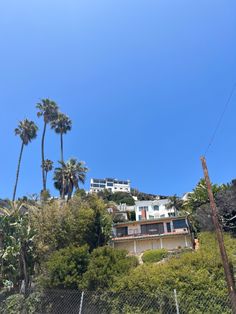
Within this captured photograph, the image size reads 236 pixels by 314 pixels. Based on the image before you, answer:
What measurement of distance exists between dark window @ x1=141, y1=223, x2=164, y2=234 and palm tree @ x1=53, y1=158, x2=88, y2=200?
13.2 meters

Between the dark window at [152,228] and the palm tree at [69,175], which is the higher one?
the palm tree at [69,175]

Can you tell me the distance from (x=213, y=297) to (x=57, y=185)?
41.1 meters

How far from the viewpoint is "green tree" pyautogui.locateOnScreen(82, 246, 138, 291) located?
1627 cm

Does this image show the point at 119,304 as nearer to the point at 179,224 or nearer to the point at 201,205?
the point at 201,205

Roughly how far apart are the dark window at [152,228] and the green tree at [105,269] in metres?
26.6

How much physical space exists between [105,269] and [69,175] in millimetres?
34583

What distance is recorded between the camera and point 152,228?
44594 millimetres

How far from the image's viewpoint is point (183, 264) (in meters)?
16.7

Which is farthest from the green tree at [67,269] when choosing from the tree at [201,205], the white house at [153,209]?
the white house at [153,209]

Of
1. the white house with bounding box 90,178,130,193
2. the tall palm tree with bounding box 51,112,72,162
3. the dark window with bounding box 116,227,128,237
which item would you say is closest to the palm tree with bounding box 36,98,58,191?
the tall palm tree with bounding box 51,112,72,162

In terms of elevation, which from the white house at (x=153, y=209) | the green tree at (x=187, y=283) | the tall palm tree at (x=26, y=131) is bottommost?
the green tree at (x=187, y=283)

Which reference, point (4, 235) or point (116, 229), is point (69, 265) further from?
point (116, 229)

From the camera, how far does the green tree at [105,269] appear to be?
53.4 feet

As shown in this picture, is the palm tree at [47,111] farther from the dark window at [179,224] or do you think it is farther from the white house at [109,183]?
the white house at [109,183]
